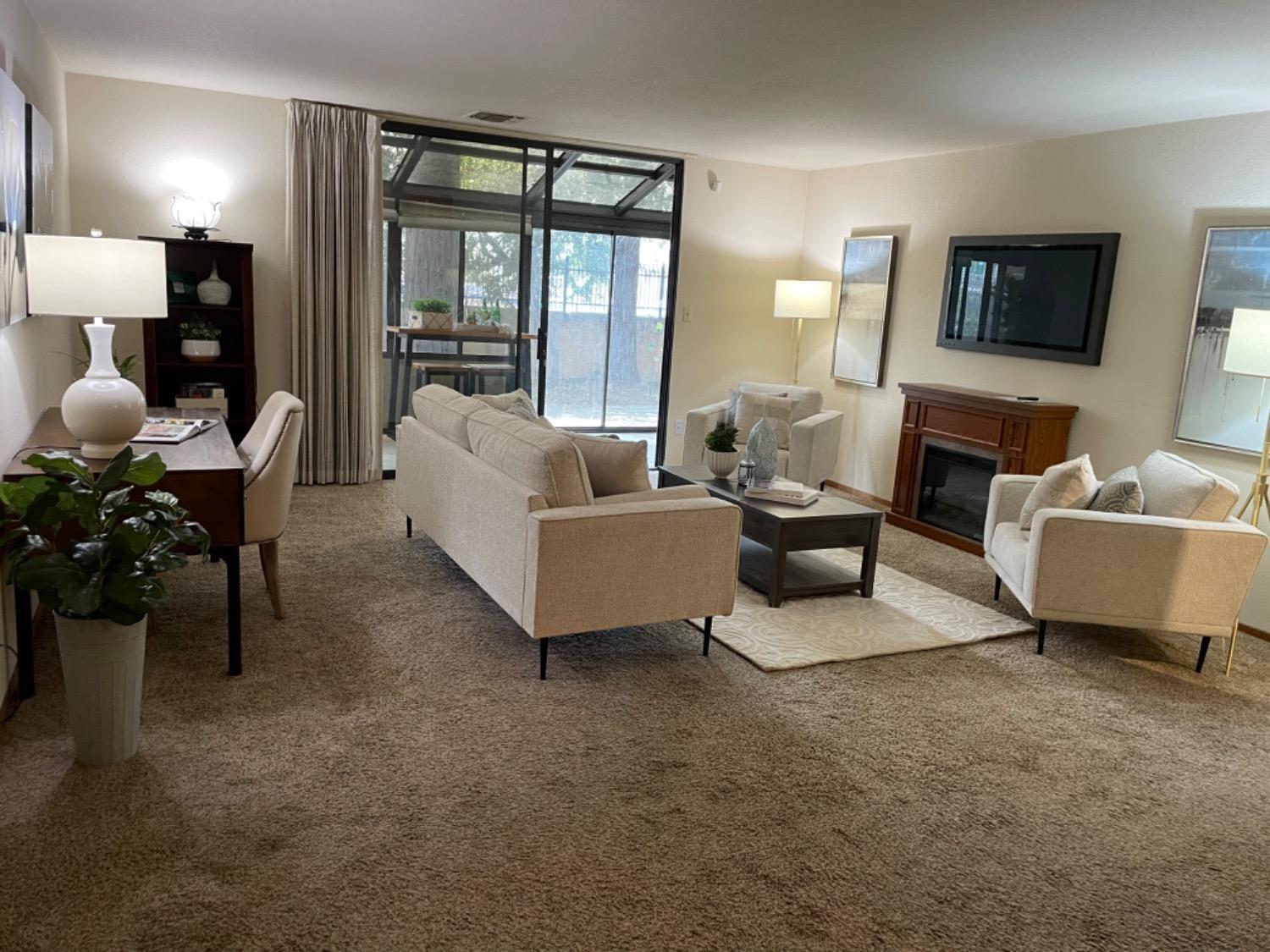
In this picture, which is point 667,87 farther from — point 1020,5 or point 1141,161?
point 1141,161

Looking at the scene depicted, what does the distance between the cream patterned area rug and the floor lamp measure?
3.31 ft

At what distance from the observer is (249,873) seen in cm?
211

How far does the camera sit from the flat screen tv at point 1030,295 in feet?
16.3

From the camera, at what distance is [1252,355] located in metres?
3.82

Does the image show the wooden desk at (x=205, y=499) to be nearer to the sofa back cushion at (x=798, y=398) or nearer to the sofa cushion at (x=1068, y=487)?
the sofa cushion at (x=1068, y=487)

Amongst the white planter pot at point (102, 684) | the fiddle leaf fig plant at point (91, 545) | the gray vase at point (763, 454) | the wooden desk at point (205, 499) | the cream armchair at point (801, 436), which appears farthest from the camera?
the cream armchair at point (801, 436)

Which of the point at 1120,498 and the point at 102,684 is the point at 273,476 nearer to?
the point at 102,684

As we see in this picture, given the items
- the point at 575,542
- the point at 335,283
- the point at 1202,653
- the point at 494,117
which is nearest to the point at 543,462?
the point at 575,542

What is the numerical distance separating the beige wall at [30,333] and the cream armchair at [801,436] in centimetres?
366

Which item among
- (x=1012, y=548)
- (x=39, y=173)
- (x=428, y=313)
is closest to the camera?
(x=39, y=173)

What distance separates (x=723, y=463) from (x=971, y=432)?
1.61 m

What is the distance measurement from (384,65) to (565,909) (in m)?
3.94

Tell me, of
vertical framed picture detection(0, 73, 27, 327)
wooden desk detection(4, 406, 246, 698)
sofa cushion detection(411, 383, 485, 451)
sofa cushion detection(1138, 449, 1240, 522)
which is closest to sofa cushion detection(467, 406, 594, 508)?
sofa cushion detection(411, 383, 485, 451)

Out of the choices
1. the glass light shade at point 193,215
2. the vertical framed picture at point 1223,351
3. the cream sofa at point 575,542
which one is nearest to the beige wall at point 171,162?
the glass light shade at point 193,215
